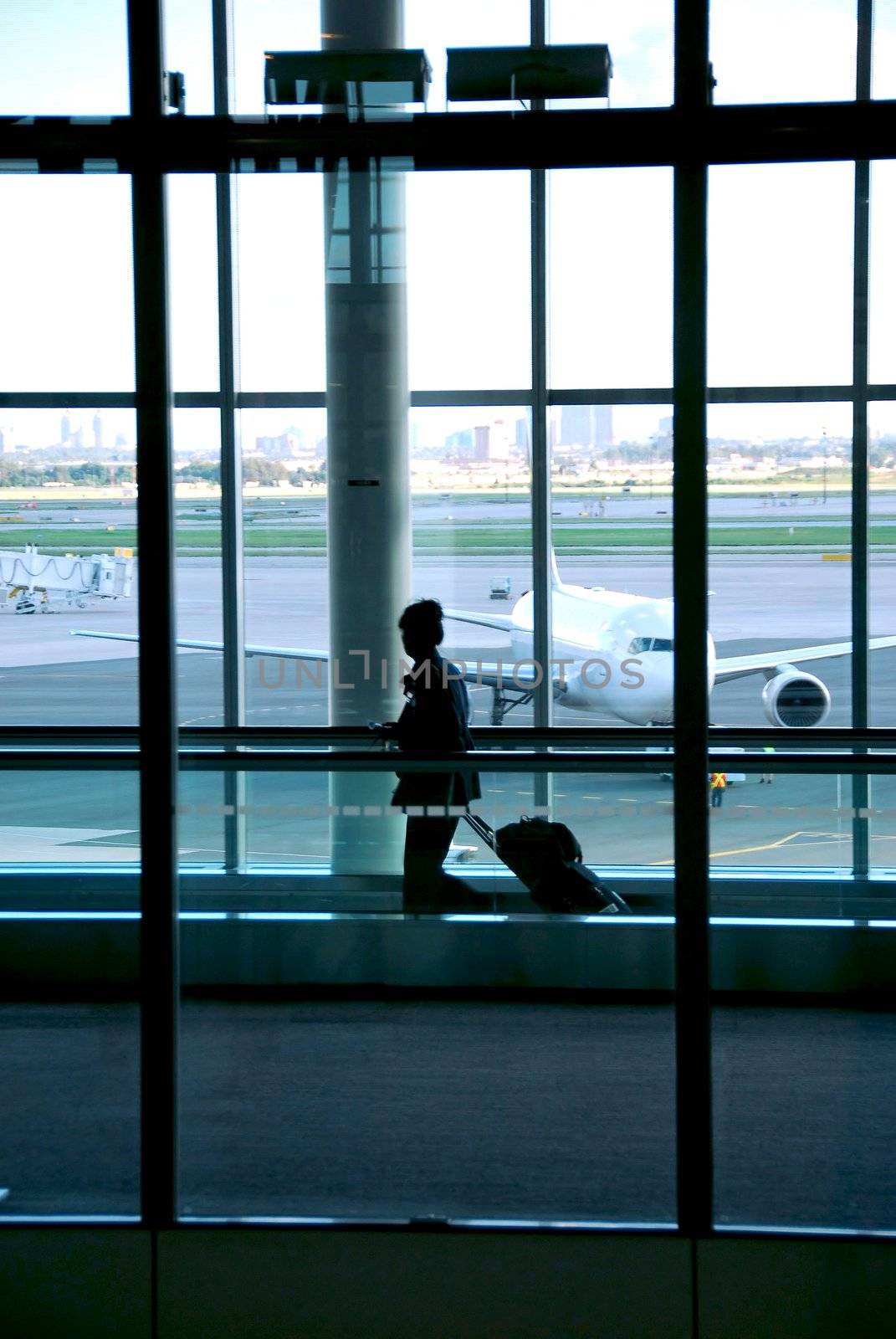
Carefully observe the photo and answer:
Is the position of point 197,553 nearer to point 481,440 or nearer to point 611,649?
point 611,649

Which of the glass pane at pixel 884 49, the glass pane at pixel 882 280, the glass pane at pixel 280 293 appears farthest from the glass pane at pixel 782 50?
the glass pane at pixel 280 293

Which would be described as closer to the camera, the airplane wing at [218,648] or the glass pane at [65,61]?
the glass pane at [65,61]

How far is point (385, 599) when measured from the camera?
5324 mm

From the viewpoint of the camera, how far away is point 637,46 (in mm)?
3150

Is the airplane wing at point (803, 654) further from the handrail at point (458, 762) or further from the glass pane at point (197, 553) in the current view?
the glass pane at point (197, 553)

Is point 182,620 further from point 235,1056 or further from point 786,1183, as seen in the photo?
point 786,1183

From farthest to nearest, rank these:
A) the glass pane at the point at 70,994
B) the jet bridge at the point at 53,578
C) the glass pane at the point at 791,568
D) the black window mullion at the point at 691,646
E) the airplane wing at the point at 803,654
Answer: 1. the airplane wing at the point at 803,654
2. the glass pane at the point at 791,568
3. the jet bridge at the point at 53,578
4. the glass pane at the point at 70,994
5. the black window mullion at the point at 691,646

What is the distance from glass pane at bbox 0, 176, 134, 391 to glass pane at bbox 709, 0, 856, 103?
1295mm

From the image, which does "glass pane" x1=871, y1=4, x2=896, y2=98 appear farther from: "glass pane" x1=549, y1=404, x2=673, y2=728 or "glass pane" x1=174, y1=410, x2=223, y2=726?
"glass pane" x1=174, y1=410, x2=223, y2=726

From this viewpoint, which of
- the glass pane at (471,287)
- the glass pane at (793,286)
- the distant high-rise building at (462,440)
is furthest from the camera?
the glass pane at (471,287)

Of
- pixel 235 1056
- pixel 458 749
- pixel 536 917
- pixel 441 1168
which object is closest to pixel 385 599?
pixel 458 749

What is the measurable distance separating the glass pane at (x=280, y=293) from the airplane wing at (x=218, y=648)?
3.66ft

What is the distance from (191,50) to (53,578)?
2.34 m

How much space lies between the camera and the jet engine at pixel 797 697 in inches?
271
